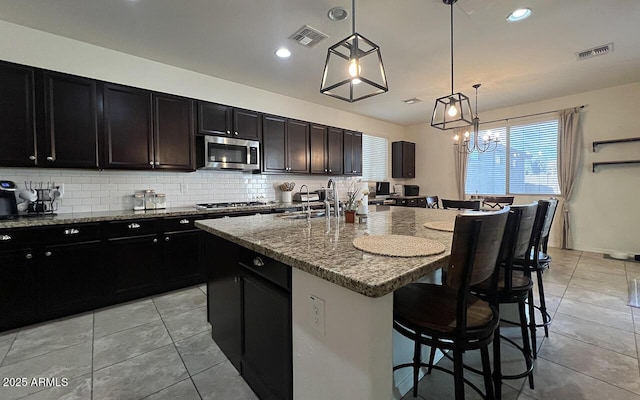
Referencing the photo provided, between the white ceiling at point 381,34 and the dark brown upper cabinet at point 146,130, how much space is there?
53 centimetres

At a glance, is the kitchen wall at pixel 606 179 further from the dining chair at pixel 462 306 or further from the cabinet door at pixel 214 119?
the cabinet door at pixel 214 119

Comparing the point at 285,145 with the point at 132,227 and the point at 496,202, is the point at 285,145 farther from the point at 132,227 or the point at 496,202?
the point at 496,202

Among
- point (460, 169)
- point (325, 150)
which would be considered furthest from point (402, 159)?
point (325, 150)

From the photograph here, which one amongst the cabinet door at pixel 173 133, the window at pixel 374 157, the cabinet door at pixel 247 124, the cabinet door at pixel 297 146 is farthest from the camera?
the window at pixel 374 157

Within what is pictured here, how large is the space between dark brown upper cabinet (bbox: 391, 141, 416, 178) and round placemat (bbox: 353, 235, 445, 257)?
5.48m

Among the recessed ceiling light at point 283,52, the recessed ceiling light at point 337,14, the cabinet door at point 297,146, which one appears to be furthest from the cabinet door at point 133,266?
the recessed ceiling light at point 337,14

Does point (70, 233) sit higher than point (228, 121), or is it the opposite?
point (228, 121)

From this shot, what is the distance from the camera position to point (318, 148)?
16.3ft

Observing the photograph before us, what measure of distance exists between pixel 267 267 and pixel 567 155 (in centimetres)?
590

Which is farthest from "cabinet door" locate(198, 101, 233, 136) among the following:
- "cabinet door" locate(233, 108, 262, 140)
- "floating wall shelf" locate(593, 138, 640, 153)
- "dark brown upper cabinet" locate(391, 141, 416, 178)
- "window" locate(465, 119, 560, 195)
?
"floating wall shelf" locate(593, 138, 640, 153)

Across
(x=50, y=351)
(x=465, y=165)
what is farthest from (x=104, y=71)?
(x=465, y=165)

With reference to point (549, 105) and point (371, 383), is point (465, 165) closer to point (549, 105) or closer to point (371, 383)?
point (549, 105)

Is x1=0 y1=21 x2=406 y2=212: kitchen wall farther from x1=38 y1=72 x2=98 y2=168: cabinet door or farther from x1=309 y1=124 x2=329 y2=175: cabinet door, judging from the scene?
x1=309 y1=124 x2=329 y2=175: cabinet door

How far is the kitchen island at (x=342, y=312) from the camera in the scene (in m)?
0.86
